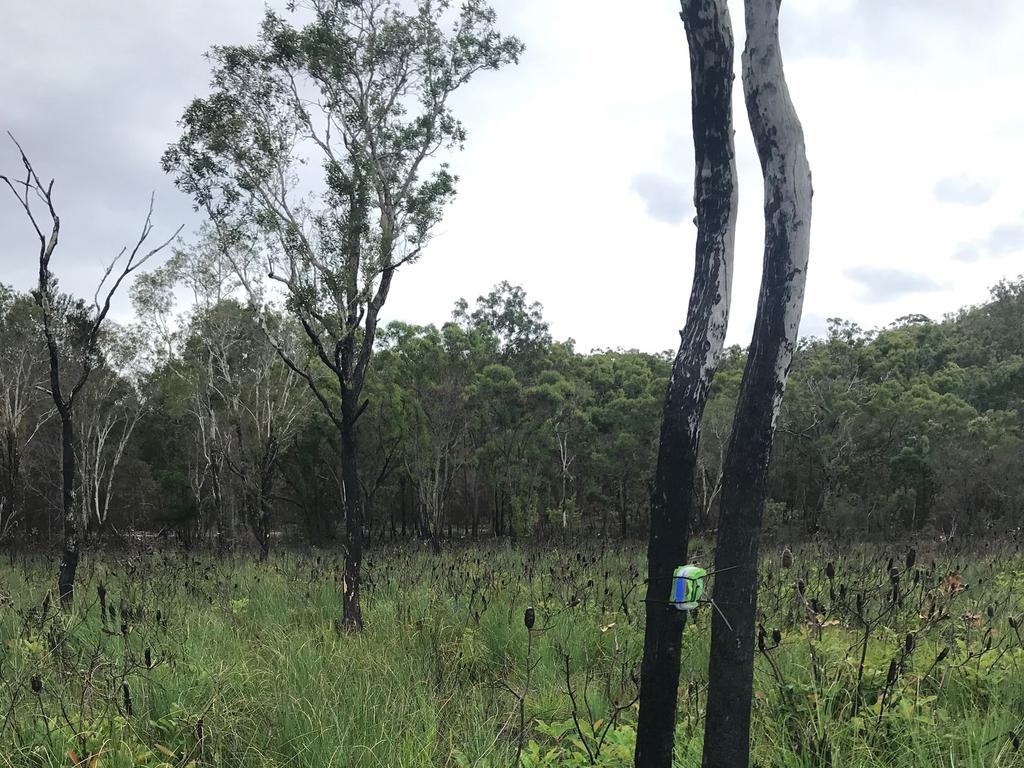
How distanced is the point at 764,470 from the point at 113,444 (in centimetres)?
3751

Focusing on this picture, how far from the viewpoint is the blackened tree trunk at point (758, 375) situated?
2.67 meters

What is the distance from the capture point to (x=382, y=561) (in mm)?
13039

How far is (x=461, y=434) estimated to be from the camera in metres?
24.8

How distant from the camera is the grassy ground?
3164mm

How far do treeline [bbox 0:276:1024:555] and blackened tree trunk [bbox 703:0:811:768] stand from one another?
57.3 ft

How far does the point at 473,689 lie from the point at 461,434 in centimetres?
2026

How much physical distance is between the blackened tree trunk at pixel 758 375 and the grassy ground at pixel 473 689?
610 millimetres

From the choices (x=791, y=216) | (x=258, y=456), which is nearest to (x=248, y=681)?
(x=791, y=216)

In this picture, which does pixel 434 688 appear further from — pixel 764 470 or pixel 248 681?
pixel 764 470

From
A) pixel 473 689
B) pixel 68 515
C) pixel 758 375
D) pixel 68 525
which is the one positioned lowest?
pixel 473 689

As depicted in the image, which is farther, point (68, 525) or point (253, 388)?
point (253, 388)

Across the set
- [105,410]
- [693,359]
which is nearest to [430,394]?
[105,410]

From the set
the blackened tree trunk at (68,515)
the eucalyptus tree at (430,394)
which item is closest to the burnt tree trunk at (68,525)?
the blackened tree trunk at (68,515)

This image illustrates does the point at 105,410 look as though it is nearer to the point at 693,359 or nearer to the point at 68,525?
the point at 68,525
